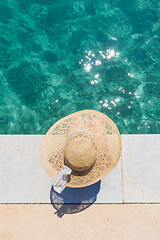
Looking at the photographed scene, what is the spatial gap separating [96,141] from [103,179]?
1.97 m

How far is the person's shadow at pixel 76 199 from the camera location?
23.0 feet

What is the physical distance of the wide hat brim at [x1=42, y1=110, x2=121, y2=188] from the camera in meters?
5.59

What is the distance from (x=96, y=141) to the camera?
18.7 ft

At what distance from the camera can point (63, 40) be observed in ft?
28.3

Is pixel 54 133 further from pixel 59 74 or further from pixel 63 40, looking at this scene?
pixel 63 40

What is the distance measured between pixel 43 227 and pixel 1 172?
2.26 metres

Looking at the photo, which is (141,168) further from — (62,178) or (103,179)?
(62,178)

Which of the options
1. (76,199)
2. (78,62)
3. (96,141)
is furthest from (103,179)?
(78,62)

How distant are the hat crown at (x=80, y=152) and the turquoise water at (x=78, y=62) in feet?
10.0

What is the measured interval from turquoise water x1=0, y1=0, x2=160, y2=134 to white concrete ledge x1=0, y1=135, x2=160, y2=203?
0.70m

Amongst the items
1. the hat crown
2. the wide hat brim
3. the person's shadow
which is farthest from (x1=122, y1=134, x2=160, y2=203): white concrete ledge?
the hat crown

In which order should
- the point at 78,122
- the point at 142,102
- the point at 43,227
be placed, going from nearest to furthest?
1. the point at 78,122
2. the point at 43,227
3. the point at 142,102

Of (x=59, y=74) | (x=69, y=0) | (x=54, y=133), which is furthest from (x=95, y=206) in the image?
(x=69, y=0)

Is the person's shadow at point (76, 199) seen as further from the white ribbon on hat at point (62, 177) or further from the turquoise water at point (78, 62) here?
the turquoise water at point (78, 62)
